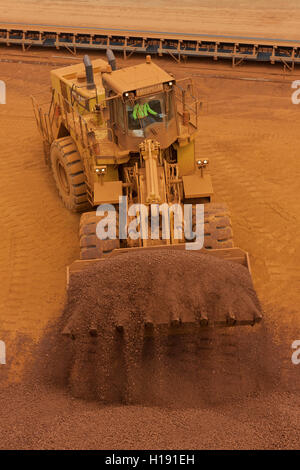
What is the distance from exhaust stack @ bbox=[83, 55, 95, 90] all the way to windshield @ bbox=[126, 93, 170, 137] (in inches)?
98.0

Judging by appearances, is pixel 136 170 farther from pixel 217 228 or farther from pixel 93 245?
pixel 217 228

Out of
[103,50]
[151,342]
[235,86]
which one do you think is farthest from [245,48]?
[151,342]

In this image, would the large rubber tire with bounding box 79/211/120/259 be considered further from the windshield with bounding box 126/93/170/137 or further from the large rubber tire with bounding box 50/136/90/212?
the large rubber tire with bounding box 50/136/90/212

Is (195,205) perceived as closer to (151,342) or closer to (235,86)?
(151,342)

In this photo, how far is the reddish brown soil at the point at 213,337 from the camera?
6.00m

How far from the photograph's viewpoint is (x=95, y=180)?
9.32m

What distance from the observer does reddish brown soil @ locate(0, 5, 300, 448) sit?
6.00 m

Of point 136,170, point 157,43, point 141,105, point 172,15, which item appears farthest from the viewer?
point 172,15

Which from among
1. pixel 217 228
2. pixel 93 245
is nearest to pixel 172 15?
pixel 217 228

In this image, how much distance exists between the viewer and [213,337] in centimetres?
749

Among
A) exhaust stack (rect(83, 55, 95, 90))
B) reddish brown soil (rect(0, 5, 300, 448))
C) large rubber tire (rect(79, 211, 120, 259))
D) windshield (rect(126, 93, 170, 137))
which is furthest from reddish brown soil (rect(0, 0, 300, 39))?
large rubber tire (rect(79, 211, 120, 259))

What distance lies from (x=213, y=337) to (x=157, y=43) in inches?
462

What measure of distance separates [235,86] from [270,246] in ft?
23.1
